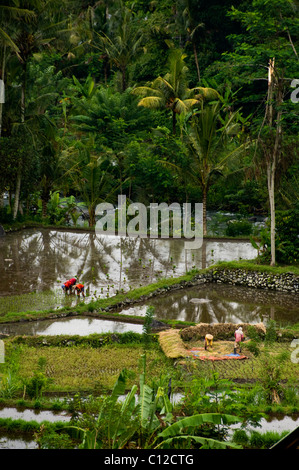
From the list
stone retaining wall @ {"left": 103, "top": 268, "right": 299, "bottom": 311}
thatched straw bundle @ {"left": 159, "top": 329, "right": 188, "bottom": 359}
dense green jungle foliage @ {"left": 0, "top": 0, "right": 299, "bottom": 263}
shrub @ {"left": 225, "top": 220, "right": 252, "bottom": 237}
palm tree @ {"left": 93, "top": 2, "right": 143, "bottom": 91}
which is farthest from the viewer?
palm tree @ {"left": 93, "top": 2, "right": 143, "bottom": 91}

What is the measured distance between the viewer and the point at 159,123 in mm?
27781

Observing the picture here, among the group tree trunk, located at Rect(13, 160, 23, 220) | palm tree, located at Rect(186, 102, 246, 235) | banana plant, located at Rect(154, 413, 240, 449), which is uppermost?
palm tree, located at Rect(186, 102, 246, 235)

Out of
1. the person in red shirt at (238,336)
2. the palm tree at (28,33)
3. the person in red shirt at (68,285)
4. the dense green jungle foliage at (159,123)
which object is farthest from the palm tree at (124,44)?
the person in red shirt at (238,336)

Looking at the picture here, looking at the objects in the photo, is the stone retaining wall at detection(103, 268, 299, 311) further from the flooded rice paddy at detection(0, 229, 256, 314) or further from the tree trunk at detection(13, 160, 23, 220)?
the tree trunk at detection(13, 160, 23, 220)

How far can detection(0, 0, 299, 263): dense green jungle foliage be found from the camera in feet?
Answer: 52.9

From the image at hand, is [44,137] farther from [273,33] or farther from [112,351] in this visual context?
[112,351]

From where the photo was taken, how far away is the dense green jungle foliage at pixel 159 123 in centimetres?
1612

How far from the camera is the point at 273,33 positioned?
69.9ft

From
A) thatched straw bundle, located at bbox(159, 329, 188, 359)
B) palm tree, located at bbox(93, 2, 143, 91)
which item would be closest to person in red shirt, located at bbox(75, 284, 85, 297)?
thatched straw bundle, located at bbox(159, 329, 188, 359)

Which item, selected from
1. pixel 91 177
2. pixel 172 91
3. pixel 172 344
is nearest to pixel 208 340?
pixel 172 344

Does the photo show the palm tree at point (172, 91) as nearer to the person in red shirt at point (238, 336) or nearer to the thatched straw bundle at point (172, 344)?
the thatched straw bundle at point (172, 344)

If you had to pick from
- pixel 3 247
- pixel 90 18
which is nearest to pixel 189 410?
pixel 3 247

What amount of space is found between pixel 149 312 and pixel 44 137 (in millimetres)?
12223

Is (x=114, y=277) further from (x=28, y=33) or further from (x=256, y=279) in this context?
(x=28, y=33)
